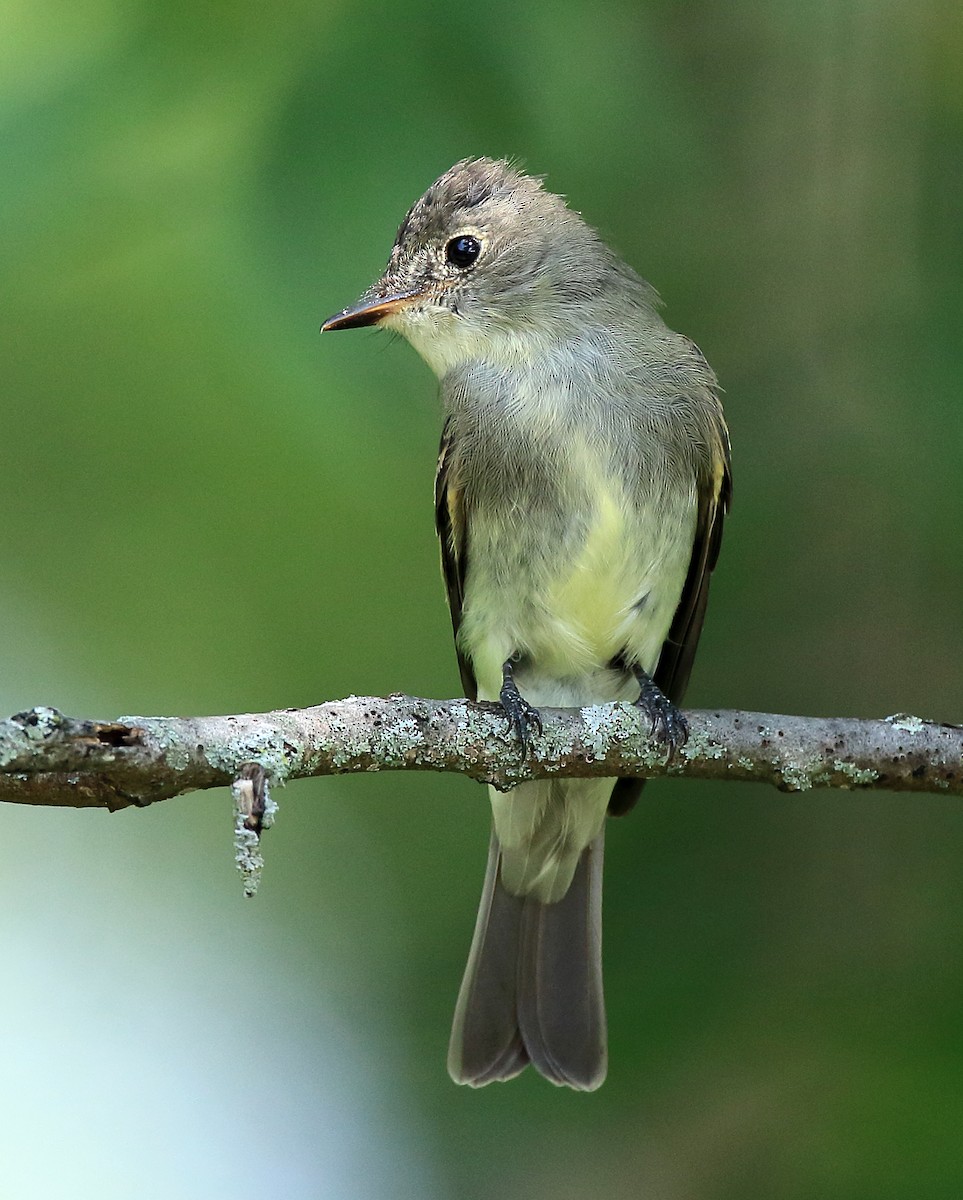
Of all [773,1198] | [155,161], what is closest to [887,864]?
[773,1198]

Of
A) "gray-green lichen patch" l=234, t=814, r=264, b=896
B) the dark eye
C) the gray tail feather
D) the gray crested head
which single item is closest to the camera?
"gray-green lichen patch" l=234, t=814, r=264, b=896

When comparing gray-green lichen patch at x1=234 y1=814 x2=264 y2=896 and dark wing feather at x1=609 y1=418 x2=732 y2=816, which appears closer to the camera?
gray-green lichen patch at x1=234 y1=814 x2=264 y2=896

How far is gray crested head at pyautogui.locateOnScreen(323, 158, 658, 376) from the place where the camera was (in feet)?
13.2

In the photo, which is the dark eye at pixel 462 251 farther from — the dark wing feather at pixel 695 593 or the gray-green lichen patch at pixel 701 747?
the gray-green lichen patch at pixel 701 747

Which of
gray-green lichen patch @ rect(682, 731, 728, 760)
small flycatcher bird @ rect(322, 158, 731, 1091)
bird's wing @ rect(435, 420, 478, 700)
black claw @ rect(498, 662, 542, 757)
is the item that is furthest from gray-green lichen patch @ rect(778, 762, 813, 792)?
bird's wing @ rect(435, 420, 478, 700)

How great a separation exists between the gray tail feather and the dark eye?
171 cm

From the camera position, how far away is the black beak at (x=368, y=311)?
137 inches

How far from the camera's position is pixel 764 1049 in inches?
140

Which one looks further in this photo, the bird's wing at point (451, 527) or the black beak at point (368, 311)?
the bird's wing at point (451, 527)

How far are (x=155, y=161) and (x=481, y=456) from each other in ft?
3.76

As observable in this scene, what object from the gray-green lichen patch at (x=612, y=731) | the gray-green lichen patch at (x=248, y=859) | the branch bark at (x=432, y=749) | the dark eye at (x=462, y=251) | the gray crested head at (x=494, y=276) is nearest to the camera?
the gray-green lichen patch at (x=248, y=859)

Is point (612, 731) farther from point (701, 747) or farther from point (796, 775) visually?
point (796, 775)

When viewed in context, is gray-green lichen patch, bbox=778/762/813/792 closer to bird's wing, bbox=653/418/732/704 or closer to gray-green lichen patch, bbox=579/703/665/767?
gray-green lichen patch, bbox=579/703/665/767

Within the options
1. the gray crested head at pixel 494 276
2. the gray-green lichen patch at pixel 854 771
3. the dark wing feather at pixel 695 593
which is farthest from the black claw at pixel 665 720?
the gray crested head at pixel 494 276
